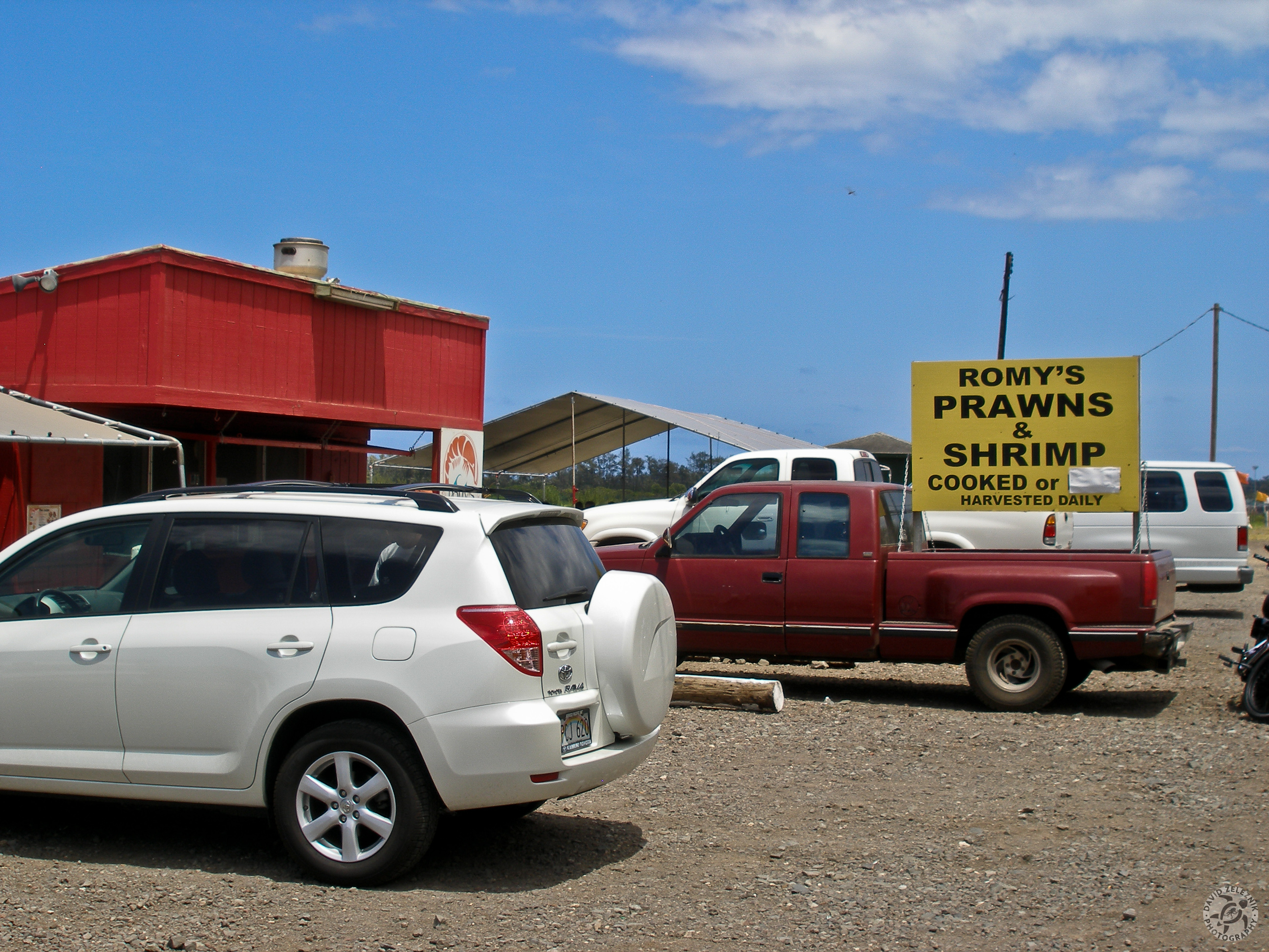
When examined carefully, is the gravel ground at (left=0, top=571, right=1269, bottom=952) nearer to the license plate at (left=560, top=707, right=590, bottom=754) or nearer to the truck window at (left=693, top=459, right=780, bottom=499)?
the license plate at (left=560, top=707, right=590, bottom=754)

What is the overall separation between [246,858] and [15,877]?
37.4 inches

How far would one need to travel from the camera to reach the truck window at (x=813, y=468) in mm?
14984

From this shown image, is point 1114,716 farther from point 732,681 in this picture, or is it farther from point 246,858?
point 246,858

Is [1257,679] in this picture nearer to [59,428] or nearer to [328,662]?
[328,662]

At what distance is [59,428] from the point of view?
36.6 ft

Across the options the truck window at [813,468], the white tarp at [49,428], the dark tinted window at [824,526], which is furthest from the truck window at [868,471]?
the white tarp at [49,428]

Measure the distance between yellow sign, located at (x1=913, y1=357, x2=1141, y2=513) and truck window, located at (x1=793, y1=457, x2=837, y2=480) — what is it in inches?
151

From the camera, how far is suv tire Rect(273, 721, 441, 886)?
500cm

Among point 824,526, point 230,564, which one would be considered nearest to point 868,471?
point 824,526

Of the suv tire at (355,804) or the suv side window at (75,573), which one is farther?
the suv side window at (75,573)

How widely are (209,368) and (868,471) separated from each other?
8227 mm

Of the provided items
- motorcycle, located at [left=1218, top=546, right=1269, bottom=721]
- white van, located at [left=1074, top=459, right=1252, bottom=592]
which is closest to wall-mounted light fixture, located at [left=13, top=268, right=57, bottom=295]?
motorcycle, located at [left=1218, top=546, right=1269, bottom=721]

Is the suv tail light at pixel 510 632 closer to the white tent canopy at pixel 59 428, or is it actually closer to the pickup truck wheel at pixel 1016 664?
the pickup truck wheel at pixel 1016 664

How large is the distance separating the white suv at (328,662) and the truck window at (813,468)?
9.42 metres
